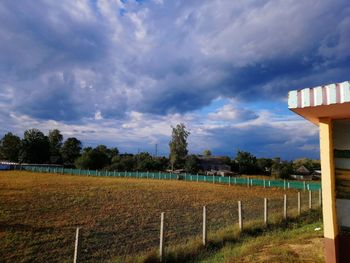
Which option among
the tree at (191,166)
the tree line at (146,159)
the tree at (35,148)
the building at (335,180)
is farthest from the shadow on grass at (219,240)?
the tree at (35,148)

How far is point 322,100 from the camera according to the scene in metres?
5.94

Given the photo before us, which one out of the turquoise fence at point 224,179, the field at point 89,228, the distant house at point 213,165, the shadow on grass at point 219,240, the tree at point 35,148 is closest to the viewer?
the shadow on grass at point 219,240

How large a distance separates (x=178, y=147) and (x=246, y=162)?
61.3ft

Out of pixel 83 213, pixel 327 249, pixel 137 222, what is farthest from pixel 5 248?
pixel 327 249

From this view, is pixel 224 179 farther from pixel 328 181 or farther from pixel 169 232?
pixel 328 181

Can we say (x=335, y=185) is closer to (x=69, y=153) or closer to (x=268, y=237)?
(x=268, y=237)

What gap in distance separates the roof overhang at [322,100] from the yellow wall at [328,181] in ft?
A: 2.06

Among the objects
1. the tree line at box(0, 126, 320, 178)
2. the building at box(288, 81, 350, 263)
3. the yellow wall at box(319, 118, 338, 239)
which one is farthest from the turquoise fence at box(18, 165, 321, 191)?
the yellow wall at box(319, 118, 338, 239)

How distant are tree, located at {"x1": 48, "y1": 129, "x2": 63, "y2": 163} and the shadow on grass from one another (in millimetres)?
118455

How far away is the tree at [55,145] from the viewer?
406 ft

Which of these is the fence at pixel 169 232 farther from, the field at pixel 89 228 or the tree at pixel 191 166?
the tree at pixel 191 166

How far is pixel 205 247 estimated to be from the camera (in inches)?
404

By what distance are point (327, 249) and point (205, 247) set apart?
4.10 meters

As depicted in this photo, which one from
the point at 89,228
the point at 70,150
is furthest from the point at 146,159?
the point at 89,228
